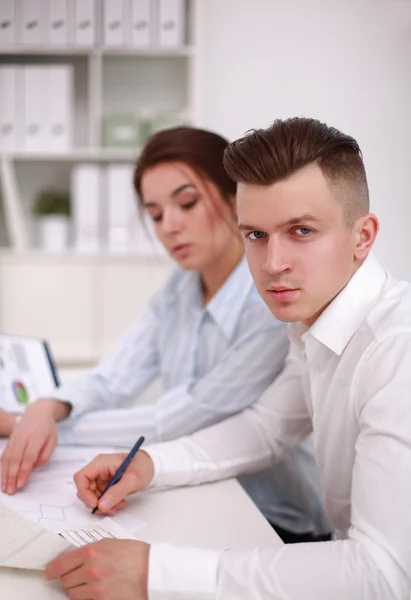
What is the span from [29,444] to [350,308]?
0.52 meters

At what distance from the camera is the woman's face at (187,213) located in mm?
1229

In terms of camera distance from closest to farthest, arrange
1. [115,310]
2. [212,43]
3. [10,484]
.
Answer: [10,484], [115,310], [212,43]

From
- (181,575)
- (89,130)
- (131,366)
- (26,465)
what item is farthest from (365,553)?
(89,130)

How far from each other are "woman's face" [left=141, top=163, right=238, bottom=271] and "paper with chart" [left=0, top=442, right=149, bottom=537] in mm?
475

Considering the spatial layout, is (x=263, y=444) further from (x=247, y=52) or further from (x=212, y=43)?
(x=212, y=43)

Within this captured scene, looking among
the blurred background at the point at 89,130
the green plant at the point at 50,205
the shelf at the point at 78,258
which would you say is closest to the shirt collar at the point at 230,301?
the blurred background at the point at 89,130

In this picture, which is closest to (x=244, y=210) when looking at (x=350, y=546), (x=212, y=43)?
(x=350, y=546)

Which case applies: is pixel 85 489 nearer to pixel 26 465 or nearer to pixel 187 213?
pixel 26 465

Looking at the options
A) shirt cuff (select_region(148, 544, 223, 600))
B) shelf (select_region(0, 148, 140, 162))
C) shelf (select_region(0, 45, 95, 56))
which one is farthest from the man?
shelf (select_region(0, 45, 95, 56))

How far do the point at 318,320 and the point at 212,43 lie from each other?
8.70 ft

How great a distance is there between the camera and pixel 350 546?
2.04 feet

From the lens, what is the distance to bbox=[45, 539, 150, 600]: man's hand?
625 mm

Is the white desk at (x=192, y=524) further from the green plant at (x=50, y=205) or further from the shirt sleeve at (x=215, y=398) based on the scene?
the green plant at (x=50, y=205)

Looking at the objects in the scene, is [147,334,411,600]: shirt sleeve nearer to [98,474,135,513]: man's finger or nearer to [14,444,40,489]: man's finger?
[98,474,135,513]: man's finger
